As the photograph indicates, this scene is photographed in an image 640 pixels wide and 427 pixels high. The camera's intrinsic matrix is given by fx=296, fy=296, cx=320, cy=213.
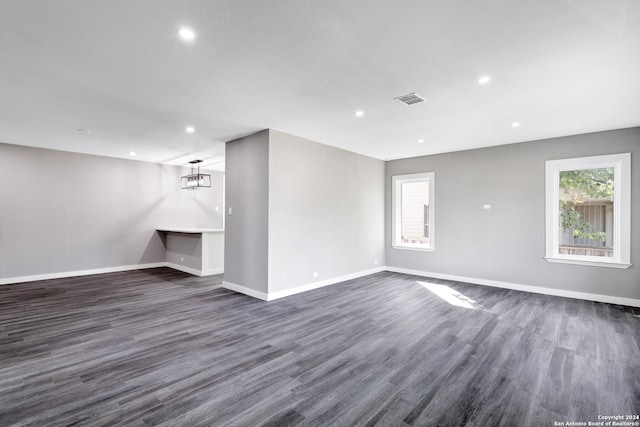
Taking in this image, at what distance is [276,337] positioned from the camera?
3.32 meters

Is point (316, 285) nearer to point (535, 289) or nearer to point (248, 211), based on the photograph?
point (248, 211)

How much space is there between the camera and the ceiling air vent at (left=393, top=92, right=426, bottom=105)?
11.5 feet

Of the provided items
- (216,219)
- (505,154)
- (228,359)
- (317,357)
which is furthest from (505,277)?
(216,219)

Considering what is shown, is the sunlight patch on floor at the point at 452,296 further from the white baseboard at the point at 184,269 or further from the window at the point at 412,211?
the white baseboard at the point at 184,269

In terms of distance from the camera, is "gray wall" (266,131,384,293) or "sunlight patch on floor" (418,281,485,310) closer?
"sunlight patch on floor" (418,281,485,310)

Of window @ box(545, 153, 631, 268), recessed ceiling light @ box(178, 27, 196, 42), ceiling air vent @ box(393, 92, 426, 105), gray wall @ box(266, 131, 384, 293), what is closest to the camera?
recessed ceiling light @ box(178, 27, 196, 42)

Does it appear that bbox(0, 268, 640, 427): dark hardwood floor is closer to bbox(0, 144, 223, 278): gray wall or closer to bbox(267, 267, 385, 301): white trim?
bbox(267, 267, 385, 301): white trim

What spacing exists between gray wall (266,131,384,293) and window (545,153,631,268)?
3.37m

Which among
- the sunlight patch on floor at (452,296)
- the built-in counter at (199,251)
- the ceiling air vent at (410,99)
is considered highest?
the ceiling air vent at (410,99)

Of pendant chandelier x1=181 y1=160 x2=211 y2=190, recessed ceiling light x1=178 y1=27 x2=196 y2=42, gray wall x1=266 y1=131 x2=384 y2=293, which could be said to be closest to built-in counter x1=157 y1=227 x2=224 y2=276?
pendant chandelier x1=181 y1=160 x2=211 y2=190

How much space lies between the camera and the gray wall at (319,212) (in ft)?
16.1

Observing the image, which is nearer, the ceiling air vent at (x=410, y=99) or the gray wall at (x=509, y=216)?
the ceiling air vent at (x=410, y=99)

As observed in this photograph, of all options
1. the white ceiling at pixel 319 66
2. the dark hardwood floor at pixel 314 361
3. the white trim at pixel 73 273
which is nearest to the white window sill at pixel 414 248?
the dark hardwood floor at pixel 314 361

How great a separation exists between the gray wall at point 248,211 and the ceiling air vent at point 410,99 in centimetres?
220
